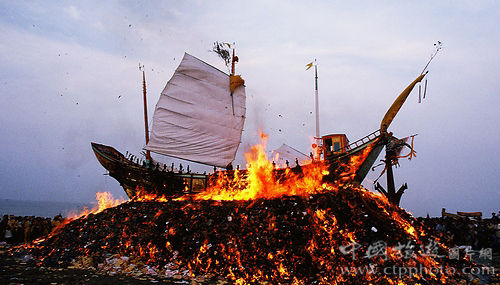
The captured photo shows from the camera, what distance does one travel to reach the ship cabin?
1838 centimetres

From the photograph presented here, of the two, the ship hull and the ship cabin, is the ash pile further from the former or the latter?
the ship hull

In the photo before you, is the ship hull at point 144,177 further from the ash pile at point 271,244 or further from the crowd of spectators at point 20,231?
the ash pile at point 271,244

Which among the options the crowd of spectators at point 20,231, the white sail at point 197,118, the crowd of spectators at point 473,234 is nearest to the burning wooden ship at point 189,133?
the white sail at point 197,118

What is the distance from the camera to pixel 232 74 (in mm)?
31859

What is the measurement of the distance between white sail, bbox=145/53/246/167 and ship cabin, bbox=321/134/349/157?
1057 cm

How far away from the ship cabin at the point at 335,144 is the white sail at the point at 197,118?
1057 cm

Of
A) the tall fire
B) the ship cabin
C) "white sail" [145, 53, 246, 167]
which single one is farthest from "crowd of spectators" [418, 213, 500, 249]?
"white sail" [145, 53, 246, 167]

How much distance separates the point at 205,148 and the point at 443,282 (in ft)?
66.0

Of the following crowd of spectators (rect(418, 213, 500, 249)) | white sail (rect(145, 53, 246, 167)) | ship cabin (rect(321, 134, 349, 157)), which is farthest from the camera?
white sail (rect(145, 53, 246, 167))

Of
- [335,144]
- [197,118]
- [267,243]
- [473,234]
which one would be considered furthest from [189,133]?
[473,234]

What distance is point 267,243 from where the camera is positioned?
10.3m

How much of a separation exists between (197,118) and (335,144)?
12.8 metres

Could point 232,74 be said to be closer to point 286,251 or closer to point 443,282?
point 286,251

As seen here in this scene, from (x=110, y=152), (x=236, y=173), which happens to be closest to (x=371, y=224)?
(x=236, y=173)
